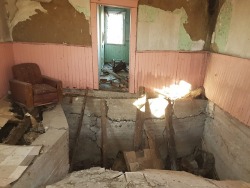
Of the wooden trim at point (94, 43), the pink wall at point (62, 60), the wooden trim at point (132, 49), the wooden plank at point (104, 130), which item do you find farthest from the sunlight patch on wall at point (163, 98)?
the pink wall at point (62, 60)

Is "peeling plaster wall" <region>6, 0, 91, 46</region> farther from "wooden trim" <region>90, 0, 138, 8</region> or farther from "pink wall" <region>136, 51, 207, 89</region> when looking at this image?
"pink wall" <region>136, 51, 207, 89</region>

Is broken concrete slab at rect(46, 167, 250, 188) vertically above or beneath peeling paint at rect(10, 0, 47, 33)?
beneath

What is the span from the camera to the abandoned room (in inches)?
164

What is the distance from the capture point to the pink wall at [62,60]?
483 cm

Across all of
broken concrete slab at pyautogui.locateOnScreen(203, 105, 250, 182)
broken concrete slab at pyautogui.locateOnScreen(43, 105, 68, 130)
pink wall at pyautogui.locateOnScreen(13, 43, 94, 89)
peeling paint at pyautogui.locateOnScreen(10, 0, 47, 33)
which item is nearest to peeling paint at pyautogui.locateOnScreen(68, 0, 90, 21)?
peeling paint at pyautogui.locateOnScreen(10, 0, 47, 33)

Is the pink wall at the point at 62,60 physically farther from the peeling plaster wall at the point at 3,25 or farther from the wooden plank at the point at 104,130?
the wooden plank at the point at 104,130

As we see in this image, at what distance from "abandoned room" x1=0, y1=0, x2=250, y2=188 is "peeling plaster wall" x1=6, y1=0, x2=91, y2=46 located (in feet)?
0.07

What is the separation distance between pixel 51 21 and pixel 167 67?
122 inches

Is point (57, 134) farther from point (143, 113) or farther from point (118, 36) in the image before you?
point (118, 36)

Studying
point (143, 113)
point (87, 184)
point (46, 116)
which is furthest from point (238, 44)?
point (46, 116)

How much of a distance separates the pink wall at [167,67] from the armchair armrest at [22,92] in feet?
8.58

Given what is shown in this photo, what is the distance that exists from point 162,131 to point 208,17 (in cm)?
330

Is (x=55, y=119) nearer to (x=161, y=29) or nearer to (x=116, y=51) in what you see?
(x=161, y=29)

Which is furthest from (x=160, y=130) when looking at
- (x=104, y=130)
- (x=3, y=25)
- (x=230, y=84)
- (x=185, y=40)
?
(x=3, y=25)
